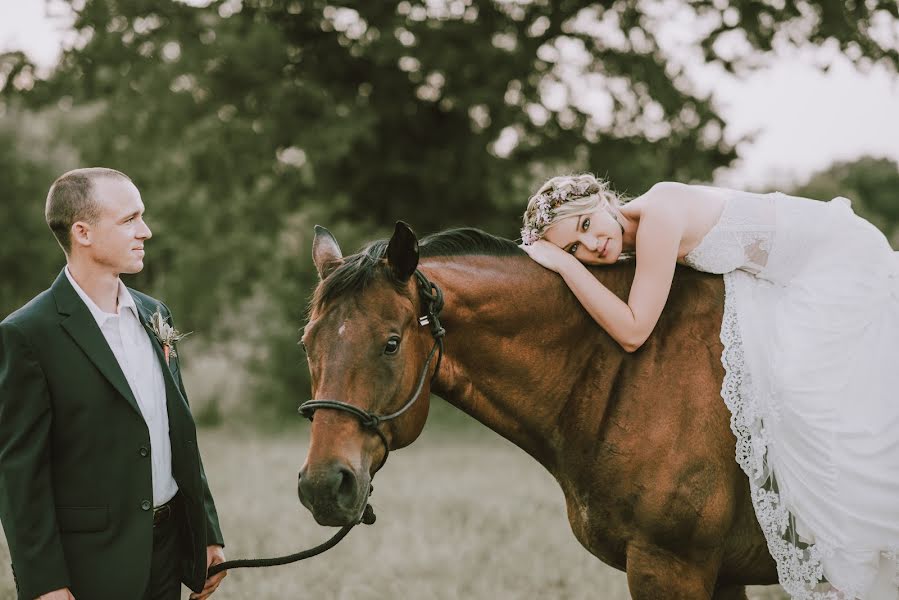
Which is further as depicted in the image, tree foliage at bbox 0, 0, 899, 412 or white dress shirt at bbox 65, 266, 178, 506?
tree foliage at bbox 0, 0, 899, 412

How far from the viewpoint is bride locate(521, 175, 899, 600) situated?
122 inches

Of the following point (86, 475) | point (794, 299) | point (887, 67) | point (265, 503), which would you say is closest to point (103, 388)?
point (86, 475)

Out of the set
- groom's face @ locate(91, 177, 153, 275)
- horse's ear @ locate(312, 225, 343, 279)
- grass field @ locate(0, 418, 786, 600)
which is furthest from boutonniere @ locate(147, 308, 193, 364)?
grass field @ locate(0, 418, 786, 600)

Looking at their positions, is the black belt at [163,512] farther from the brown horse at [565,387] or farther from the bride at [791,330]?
the bride at [791,330]

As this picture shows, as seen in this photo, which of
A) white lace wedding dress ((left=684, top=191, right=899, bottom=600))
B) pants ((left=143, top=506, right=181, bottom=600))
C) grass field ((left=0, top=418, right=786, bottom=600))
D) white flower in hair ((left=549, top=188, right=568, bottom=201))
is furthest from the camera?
grass field ((left=0, top=418, right=786, bottom=600))

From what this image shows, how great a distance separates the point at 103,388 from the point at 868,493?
294 centimetres

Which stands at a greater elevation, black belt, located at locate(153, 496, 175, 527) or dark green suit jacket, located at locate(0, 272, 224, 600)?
dark green suit jacket, located at locate(0, 272, 224, 600)

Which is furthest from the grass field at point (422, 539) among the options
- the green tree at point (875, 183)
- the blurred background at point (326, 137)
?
the green tree at point (875, 183)

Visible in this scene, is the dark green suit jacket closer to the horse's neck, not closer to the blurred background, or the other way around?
the horse's neck

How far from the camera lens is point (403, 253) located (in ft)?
9.93

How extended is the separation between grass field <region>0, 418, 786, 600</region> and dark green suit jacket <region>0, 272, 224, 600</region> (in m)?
3.09

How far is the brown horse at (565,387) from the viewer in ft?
9.81

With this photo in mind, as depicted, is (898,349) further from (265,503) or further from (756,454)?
(265,503)

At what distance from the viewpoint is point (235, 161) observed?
1298cm
